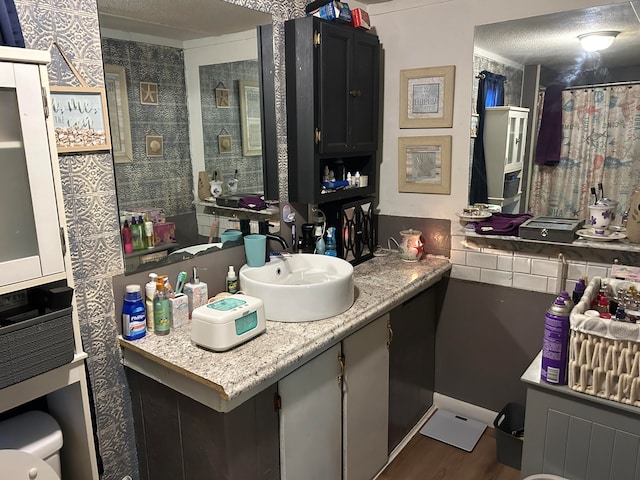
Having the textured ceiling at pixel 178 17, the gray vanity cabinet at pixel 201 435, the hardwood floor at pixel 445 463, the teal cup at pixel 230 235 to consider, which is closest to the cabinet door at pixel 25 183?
the textured ceiling at pixel 178 17

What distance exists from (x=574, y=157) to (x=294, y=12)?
1.49 metres

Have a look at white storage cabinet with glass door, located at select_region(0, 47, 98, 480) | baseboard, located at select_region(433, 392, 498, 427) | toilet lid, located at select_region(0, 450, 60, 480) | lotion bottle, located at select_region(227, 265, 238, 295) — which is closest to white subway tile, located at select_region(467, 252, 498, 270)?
baseboard, located at select_region(433, 392, 498, 427)

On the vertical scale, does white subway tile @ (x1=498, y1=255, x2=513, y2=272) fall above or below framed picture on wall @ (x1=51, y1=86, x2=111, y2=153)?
below

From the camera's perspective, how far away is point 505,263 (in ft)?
8.21

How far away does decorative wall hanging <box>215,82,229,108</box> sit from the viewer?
2037mm

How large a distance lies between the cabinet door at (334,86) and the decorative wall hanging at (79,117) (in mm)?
960

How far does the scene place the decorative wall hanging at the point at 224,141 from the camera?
6.78 ft

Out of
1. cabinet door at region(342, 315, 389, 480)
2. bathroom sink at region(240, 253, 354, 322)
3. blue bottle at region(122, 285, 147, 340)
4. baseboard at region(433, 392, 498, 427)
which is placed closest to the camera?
blue bottle at region(122, 285, 147, 340)

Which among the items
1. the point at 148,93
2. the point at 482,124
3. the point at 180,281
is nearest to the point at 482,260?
the point at 482,124

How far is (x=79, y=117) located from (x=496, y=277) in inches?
80.6

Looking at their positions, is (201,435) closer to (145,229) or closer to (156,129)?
(145,229)

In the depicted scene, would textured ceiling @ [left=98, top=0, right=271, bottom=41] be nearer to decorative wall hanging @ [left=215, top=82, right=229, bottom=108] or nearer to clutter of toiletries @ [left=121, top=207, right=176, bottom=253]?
decorative wall hanging @ [left=215, top=82, right=229, bottom=108]

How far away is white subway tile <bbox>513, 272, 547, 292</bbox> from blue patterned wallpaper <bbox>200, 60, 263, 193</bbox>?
4.50ft

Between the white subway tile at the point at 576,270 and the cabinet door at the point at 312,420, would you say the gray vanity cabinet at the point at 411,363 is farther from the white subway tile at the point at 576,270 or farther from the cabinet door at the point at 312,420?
the white subway tile at the point at 576,270
